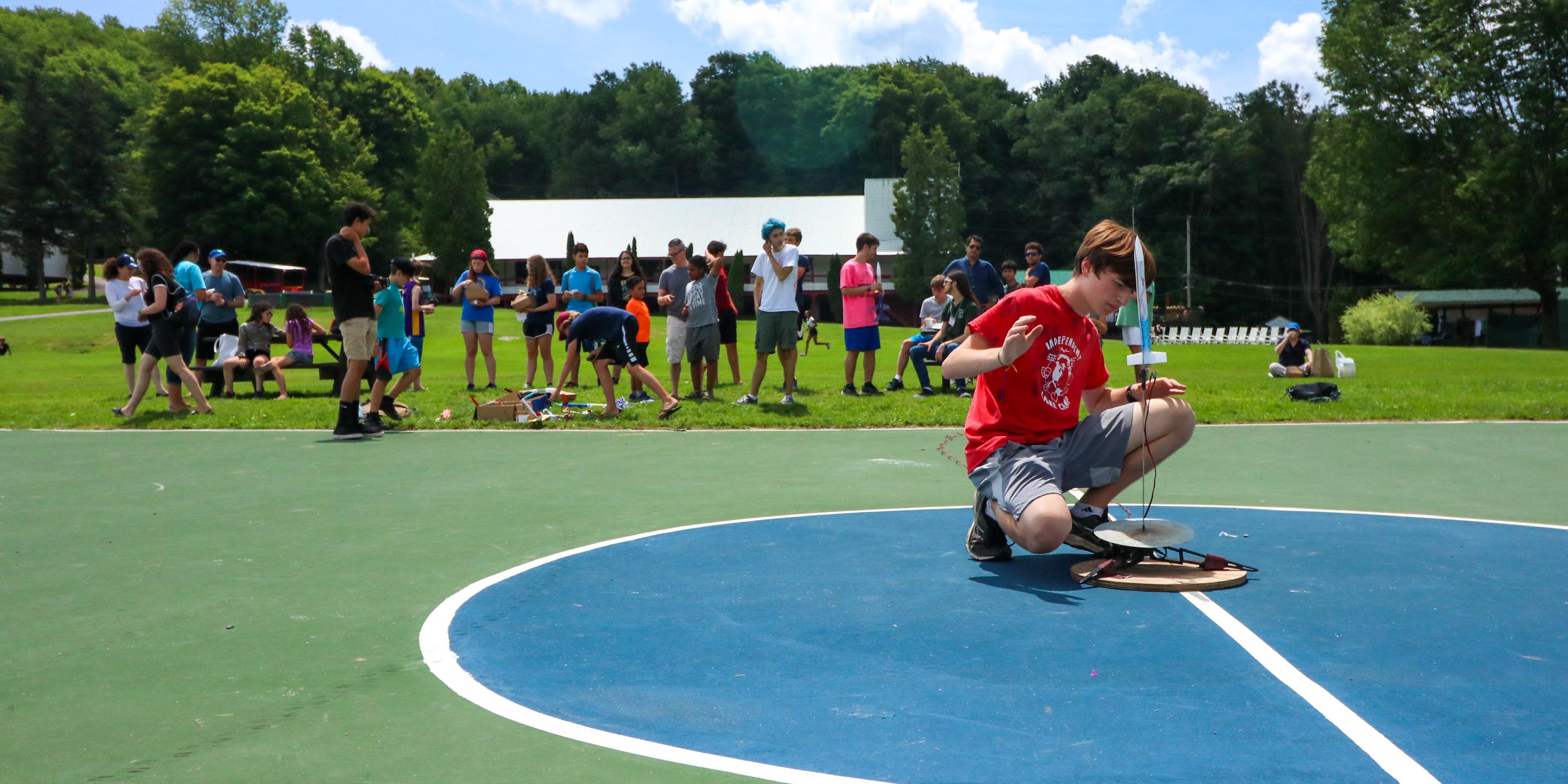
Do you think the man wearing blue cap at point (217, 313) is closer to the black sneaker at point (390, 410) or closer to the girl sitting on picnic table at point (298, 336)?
the girl sitting on picnic table at point (298, 336)

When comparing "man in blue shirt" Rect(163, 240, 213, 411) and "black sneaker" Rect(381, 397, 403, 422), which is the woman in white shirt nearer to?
"man in blue shirt" Rect(163, 240, 213, 411)

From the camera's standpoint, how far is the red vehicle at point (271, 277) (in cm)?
6700

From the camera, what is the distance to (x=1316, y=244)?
247 ft

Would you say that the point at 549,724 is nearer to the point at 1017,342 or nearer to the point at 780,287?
the point at 1017,342

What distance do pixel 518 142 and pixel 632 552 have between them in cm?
12037

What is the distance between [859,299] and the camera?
598 inches

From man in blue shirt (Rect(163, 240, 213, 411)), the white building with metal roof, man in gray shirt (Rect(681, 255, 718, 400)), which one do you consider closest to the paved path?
the white building with metal roof

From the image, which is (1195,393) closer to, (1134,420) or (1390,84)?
(1134,420)

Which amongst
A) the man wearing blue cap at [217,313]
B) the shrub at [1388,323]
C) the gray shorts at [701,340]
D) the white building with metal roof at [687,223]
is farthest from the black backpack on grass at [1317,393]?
the white building with metal roof at [687,223]

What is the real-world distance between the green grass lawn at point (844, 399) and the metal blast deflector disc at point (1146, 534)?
699cm

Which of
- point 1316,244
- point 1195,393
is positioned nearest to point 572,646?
point 1195,393

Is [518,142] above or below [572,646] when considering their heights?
above

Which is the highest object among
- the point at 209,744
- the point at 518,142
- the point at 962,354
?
the point at 518,142

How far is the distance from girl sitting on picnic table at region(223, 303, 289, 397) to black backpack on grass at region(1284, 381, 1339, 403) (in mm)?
12978
